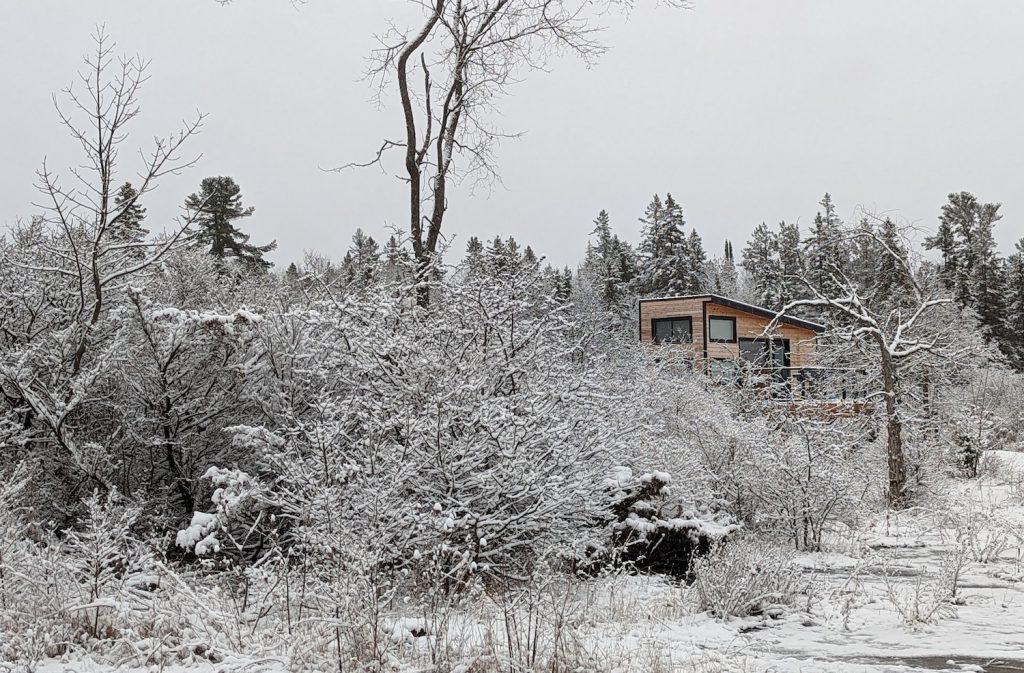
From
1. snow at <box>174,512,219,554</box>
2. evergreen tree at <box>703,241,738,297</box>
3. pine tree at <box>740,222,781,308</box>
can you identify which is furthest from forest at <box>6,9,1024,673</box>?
evergreen tree at <box>703,241,738,297</box>

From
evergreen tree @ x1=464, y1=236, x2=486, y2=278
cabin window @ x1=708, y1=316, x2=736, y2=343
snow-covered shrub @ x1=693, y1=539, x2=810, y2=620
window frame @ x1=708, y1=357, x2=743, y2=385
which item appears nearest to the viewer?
snow-covered shrub @ x1=693, y1=539, x2=810, y2=620

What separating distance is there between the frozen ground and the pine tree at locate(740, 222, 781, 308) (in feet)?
147

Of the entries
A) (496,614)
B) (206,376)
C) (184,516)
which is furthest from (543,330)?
(184,516)

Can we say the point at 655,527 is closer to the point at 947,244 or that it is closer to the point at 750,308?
the point at 750,308

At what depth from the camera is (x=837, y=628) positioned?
627 centimetres

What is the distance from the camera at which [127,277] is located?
36.5 feet

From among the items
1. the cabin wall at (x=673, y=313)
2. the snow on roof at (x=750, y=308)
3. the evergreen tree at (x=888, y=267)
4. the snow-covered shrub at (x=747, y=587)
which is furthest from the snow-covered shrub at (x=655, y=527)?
the snow on roof at (x=750, y=308)

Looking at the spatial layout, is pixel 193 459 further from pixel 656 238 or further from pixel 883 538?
pixel 656 238

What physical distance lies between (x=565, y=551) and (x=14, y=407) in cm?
711

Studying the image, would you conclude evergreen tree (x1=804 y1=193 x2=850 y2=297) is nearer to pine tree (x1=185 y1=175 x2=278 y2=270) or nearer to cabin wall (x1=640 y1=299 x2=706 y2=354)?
cabin wall (x1=640 y1=299 x2=706 y2=354)

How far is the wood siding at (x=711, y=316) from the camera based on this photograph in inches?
1364

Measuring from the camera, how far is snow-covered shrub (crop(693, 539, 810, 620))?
6.71 metres

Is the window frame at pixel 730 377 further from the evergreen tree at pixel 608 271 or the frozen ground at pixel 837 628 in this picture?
the evergreen tree at pixel 608 271

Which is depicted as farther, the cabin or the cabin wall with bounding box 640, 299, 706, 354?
the cabin wall with bounding box 640, 299, 706, 354
